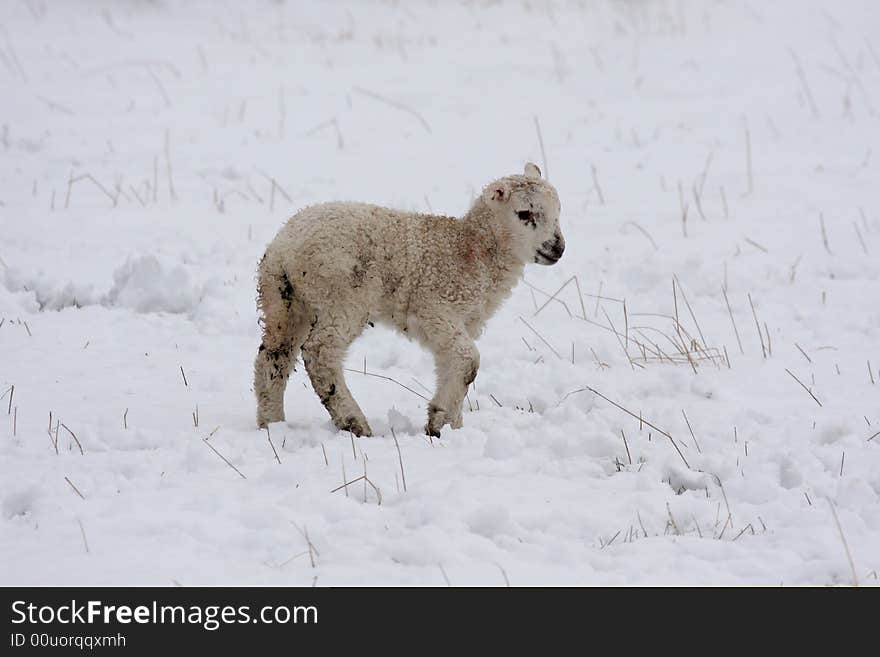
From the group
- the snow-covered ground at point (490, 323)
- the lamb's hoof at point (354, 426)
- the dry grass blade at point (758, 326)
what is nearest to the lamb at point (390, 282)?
the lamb's hoof at point (354, 426)

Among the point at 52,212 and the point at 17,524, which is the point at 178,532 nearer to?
the point at 17,524

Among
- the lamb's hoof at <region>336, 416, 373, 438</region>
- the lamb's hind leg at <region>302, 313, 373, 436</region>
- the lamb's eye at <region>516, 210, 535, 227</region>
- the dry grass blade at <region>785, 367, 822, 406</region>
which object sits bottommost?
the lamb's hoof at <region>336, 416, 373, 438</region>

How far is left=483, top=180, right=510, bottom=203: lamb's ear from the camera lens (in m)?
6.43

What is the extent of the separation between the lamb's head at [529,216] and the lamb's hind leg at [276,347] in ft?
4.71

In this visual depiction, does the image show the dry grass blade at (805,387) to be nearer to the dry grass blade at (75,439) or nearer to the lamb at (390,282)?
the lamb at (390,282)

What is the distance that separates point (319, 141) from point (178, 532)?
30.7 feet

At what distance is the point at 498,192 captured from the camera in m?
6.44

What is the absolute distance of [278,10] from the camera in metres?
19.8

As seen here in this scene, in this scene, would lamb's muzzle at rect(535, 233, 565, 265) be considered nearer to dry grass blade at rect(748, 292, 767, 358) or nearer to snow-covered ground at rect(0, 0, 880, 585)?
snow-covered ground at rect(0, 0, 880, 585)

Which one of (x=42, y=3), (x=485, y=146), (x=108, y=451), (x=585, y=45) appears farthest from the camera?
(x=42, y=3)

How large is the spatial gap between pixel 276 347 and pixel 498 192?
172cm

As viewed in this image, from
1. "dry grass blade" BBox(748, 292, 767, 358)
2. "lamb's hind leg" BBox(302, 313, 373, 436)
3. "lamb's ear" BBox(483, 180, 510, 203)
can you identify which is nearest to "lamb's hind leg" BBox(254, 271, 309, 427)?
"lamb's hind leg" BBox(302, 313, 373, 436)

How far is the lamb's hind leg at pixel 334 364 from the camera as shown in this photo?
5.97m
